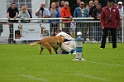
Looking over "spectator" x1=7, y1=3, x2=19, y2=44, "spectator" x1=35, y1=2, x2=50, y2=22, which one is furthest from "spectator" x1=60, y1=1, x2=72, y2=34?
"spectator" x1=7, y1=3, x2=19, y2=44

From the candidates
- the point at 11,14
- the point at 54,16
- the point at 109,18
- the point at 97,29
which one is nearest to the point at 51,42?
the point at 109,18

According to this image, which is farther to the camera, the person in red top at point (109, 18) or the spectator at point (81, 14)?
the spectator at point (81, 14)

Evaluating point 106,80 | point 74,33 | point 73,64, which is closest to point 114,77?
point 106,80

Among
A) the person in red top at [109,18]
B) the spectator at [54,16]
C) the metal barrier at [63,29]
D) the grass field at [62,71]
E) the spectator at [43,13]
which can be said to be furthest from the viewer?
the spectator at [43,13]

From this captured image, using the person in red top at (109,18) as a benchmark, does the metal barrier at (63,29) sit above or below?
below

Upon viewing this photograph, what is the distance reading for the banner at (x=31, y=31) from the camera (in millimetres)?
30266

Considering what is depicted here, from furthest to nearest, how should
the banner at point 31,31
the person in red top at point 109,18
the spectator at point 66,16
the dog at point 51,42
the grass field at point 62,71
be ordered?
the spectator at point 66,16, the banner at point 31,31, the person in red top at point 109,18, the dog at point 51,42, the grass field at point 62,71

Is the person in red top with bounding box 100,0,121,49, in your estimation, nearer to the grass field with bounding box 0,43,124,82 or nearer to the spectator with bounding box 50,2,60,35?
the spectator with bounding box 50,2,60,35

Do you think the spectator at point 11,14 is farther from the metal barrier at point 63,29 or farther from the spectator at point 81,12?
the spectator at point 81,12

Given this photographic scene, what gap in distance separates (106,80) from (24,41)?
741 inches

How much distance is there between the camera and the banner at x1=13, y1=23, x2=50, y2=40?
30266 millimetres

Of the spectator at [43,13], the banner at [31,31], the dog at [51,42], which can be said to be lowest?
the banner at [31,31]

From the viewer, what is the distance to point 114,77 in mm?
12609

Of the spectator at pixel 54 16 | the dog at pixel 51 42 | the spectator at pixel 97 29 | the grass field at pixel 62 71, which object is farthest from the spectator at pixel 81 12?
the grass field at pixel 62 71
